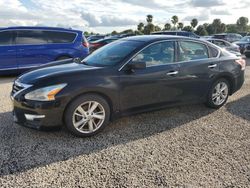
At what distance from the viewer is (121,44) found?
15.2 feet

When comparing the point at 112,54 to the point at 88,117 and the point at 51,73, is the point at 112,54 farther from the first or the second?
the point at 88,117

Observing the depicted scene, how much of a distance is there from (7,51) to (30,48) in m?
0.72

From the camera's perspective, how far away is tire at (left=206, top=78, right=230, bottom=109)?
16.8ft

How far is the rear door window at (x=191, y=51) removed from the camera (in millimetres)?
4625

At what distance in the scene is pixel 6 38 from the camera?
8.41 metres

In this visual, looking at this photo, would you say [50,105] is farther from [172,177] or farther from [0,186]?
[172,177]

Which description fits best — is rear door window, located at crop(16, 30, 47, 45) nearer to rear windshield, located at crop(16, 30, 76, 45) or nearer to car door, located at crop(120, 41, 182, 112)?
rear windshield, located at crop(16, 30, 76, 45)

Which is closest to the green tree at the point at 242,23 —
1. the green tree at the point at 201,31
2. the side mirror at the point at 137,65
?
the green tree at the point at 201,31

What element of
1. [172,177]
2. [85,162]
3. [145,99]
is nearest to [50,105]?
[85,162]

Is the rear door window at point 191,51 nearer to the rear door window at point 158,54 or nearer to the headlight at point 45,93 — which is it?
the rear door window at point 158,54

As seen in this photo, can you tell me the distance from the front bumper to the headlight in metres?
0.06

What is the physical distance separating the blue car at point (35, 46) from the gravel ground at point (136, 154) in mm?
4205

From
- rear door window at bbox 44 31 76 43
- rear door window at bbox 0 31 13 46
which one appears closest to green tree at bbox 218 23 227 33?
rear door window at bbox 44 31 76 43

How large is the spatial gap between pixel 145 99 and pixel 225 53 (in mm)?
2245
